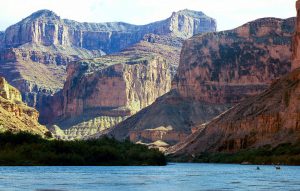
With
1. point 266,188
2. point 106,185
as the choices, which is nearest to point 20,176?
point 106,185

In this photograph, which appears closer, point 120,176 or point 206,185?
point 206,185

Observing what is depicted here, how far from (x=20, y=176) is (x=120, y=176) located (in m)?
16.7

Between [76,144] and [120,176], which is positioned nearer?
[120,176]

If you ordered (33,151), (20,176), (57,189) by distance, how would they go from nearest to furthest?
1. (57,189)
2. (20,176)
3. (33,151)

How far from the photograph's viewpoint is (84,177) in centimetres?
14038

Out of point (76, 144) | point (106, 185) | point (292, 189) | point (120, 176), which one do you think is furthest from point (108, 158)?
point (292, 189)

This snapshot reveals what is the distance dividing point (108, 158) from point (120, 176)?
52818 millimetres

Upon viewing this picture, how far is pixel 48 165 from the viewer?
186 metres

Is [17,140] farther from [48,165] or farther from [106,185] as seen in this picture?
[106,185]

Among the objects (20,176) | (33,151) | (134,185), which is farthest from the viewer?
(33,151)

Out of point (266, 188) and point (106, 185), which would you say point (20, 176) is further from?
point (266, 188)

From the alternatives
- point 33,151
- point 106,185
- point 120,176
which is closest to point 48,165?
point 33,151

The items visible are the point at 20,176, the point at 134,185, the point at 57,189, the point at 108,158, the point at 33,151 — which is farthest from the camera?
the point at 108,158

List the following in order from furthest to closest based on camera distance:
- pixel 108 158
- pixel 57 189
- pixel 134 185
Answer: pixel 108 158, pixel 134 185, pixel 57 189
